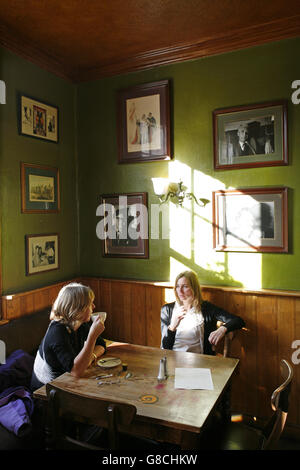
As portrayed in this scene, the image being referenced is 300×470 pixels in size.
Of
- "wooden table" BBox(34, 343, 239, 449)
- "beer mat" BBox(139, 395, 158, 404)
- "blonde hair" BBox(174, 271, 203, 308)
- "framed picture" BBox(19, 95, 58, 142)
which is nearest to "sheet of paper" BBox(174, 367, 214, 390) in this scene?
"wooden table" BBox(34, 343, 239, 449)

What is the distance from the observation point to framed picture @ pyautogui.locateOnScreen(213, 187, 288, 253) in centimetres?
324

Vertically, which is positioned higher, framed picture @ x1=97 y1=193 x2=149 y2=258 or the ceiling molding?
the ceiling molding

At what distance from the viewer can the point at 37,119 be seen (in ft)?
11.9

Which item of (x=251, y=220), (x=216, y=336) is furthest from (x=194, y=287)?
(x=251, y=220)

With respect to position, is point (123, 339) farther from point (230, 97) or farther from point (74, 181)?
point (230, 97)

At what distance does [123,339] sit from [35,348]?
0.97 meters

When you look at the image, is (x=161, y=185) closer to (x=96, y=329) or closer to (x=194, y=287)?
(x=194, y=287)

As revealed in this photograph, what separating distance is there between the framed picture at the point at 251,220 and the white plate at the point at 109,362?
1504mm

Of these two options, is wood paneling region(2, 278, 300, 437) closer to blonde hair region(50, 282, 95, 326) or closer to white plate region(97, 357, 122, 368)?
blonde hair region(50, 282, 95, 326)

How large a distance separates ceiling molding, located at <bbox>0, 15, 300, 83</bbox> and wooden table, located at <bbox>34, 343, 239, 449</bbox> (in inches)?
107

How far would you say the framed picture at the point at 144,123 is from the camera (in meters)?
3.70

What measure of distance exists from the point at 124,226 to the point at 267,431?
94.0 inches

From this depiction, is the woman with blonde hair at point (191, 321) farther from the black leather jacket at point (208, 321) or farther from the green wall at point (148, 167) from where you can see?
the green wall at point (148, 167)
